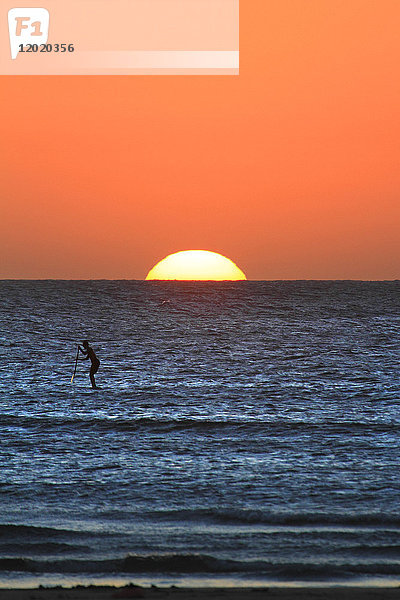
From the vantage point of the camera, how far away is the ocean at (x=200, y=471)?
13.8m

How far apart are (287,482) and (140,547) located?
254 inches

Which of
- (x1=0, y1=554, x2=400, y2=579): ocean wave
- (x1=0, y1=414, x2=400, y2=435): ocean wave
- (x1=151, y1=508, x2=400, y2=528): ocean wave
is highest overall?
(x1=0, y1=554, x2=400, y2=579): ocean wave

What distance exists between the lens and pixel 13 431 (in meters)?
28.2

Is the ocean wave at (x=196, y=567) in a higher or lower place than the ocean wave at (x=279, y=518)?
higher

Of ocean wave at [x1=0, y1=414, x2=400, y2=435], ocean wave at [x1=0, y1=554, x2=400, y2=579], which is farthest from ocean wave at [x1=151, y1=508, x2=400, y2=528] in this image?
ocean wave at [x1=0, y1=414, x2=400, y2=435]

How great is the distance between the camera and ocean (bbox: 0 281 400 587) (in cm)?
1377

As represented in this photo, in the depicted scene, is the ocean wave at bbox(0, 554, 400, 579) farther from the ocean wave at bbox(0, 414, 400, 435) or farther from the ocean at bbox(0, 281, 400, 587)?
the ocean wave at bbox(0, 414, 400, 435)

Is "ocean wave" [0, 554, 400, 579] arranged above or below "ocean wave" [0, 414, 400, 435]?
above

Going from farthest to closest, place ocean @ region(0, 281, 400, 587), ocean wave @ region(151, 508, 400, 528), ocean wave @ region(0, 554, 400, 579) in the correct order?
ocean wave @ region(151, 508, 400, 528) < ocean @ region(0, 281, 400, 587) < ocean wave @ region(0, 554, 400, 579)

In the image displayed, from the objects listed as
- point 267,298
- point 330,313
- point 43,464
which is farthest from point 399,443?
point 267,298

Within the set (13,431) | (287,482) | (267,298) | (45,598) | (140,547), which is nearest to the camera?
(45,598)

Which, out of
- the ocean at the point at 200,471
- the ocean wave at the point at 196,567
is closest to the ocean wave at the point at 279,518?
the ocean at the point at 200,471

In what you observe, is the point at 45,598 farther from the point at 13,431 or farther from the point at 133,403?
the point at 133,403

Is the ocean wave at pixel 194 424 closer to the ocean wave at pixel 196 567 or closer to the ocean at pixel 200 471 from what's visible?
the ocean at pixel 200 471
